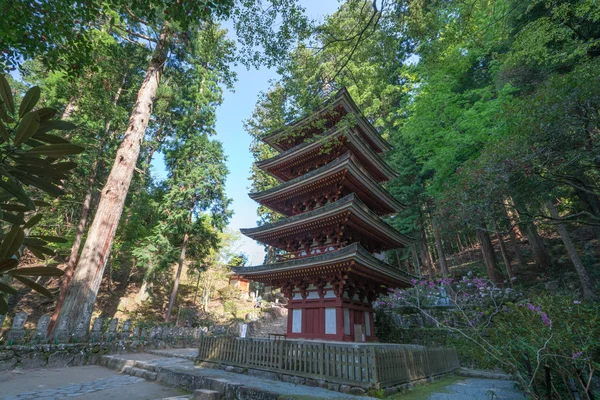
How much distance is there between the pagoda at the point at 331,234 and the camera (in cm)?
895

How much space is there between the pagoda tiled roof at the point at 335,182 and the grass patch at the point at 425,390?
659cm

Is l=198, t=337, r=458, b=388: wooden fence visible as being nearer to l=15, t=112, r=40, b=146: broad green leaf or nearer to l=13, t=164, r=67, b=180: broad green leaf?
l=13, t=164, r=67, b=180: broad green leaf

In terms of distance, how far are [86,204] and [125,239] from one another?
5259mm

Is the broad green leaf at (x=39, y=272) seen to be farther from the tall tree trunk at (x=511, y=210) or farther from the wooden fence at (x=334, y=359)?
the tall tree trunk at (x=511, y=210)

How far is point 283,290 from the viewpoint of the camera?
10.8 m

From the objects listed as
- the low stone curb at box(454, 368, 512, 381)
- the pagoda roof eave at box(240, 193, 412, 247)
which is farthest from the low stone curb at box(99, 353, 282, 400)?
the low stone curb at box(454, 368, 512, 381)

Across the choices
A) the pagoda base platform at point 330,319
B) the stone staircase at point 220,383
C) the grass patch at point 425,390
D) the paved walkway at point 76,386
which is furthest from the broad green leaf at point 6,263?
the pagoda base platform at point 330,319

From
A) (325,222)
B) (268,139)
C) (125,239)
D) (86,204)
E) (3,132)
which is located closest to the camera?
(3,132)

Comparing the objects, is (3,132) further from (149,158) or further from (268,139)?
(149,158)

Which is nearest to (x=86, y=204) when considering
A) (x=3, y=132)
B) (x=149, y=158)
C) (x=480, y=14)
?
(x=149, y=158)

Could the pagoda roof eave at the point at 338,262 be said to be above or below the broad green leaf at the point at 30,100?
above

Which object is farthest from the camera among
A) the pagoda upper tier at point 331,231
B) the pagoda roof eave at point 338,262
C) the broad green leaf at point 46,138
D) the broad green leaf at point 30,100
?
the pagoda upper tier at point 331,231

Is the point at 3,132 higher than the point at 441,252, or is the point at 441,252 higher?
the point at 441,252

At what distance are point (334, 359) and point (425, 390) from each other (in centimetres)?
235
